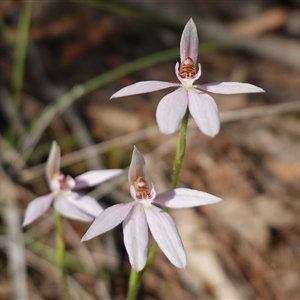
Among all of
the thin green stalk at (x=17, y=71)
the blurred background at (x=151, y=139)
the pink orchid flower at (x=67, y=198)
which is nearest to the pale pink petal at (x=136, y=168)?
the pink orchid flower at (x=67, y=198)

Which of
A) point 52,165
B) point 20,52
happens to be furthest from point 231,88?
point 20,52

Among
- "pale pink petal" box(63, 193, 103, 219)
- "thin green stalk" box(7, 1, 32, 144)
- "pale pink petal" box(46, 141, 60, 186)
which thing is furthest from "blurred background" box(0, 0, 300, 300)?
"pale pink petal" box(63, 193, 103, 219)

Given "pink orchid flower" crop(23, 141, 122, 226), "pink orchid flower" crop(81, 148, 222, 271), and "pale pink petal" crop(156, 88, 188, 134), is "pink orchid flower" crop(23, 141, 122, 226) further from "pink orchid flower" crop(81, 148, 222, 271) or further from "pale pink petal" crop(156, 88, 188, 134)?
"pale pink petal" crop(156, 88, 188, 134)

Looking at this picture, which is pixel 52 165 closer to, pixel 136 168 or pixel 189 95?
pixel 136 168

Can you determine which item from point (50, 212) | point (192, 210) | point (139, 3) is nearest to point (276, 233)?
point (192, 210)

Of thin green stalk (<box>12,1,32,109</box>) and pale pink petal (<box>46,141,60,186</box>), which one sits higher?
thin green stalk (<box>12,1,32,109</box>)

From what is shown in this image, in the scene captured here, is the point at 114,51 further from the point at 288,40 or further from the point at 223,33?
the point at 288,40
